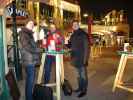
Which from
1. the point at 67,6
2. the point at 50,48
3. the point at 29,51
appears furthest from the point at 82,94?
the point at 67,6

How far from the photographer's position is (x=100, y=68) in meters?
13.8

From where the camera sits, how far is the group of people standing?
24.9ft

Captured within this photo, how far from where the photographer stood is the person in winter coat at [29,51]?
7543 millimetres

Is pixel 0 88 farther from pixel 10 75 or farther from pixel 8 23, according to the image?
pixel 8 23

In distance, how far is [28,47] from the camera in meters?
7.59

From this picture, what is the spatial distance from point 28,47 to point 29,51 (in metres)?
0.08

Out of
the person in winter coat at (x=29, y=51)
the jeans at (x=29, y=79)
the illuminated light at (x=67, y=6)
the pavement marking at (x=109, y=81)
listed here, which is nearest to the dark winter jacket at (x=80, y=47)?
the person in winter coat at (x=29, y=51)

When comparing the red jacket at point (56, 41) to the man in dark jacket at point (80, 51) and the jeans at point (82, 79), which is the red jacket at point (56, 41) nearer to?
the man in dark jacket at point (80, 51)

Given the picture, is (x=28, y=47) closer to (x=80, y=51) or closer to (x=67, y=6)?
(x=80, y=51)

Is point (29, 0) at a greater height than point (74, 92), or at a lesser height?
greater

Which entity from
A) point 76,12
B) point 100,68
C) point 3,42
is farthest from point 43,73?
point 76,12

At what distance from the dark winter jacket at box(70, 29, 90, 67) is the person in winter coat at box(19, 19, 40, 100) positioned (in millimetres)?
1211

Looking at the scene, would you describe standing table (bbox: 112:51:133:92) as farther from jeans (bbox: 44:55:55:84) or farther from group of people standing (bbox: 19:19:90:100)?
jeans (bbox: 44:55:55:84)

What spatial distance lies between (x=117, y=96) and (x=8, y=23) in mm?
6251
